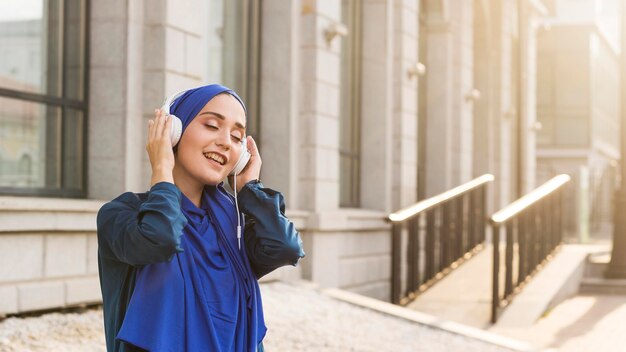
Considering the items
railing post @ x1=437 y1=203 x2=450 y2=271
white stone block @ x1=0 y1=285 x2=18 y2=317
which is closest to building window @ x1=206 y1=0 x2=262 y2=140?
railing post @ x1=437 y1=203 x2=450 y2=271

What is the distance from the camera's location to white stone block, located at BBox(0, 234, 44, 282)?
19.1 feet

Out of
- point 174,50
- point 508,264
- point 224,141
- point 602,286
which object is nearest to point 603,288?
point 602,286

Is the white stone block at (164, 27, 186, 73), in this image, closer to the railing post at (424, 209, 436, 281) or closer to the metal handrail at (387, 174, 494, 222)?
the metal handrail at (387, 174, 494, 222)

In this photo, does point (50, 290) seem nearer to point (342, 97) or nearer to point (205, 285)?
point (205, 285)

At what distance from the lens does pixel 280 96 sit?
30.8 ft

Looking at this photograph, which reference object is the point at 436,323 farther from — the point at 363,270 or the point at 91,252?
the point at 363,270

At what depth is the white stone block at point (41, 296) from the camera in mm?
5879

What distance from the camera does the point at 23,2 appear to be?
22.1 feet

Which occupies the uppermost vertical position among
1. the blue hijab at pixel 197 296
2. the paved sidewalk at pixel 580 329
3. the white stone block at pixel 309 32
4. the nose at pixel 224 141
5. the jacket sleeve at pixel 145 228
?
the white stone block at pixel 309 32

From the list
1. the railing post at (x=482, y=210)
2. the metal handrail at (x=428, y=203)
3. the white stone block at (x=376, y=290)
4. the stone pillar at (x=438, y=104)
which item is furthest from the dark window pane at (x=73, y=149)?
the stone pillar at (x=438, y=104)

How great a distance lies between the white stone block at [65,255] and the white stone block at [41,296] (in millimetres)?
85

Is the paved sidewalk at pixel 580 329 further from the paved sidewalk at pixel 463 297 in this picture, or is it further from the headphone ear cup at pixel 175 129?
the headphone ear cup at pixel 175 129

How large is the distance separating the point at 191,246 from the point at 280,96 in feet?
23.1

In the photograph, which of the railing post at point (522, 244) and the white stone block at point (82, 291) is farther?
the railing post at point (522, 244)
